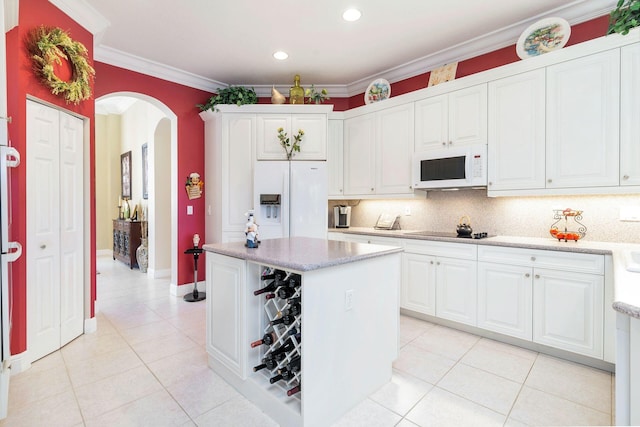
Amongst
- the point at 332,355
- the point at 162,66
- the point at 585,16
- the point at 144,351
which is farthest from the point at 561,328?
the point at 162,66

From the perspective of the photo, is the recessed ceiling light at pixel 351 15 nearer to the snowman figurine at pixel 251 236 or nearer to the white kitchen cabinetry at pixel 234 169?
the white kitchen cabinetry at pixel 234 169

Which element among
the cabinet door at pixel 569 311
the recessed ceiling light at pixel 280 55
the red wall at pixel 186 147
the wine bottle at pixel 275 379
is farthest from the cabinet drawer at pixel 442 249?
the red wall at pixel 186 147

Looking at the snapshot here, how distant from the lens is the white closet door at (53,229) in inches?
95.6

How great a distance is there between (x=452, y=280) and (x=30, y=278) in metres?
3.52

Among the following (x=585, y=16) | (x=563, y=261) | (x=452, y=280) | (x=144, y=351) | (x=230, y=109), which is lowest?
(x=144, y=351)

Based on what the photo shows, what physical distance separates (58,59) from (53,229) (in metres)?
1.35

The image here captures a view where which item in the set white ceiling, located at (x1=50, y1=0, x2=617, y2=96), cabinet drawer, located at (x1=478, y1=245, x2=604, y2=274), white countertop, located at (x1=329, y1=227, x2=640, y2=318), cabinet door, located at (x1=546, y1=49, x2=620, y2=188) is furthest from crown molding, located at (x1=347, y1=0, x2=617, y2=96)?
cabinet drawer, located at (x1=478, y1=245, x2=604, y2=274)

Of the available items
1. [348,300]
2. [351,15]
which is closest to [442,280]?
[348,300]

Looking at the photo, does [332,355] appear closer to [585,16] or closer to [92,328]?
[92,328]

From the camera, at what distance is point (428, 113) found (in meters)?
3.44

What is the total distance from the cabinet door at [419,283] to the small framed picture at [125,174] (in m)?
5.95

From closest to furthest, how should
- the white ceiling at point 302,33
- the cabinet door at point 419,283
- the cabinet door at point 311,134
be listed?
the white ceiling at point 302,33, the cabinet door at point 419,283, the cabinet door at point 311,134

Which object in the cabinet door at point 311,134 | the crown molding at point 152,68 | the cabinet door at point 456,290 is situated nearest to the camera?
the cabinet door at point 456,290

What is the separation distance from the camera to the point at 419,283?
3287 millimetres
